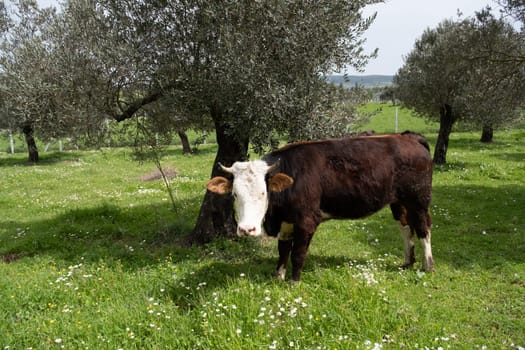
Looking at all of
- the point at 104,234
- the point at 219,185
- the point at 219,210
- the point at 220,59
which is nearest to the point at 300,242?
the point at 219,185

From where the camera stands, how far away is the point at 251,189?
6.40 m

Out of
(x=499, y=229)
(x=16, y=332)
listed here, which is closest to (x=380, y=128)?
(x=499, y=229)

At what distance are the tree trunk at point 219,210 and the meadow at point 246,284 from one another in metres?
0.50

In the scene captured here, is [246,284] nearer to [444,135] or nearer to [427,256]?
[427,256]

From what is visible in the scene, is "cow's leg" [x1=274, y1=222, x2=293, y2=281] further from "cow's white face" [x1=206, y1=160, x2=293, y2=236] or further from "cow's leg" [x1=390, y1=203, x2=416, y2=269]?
"cow's leg" [x1=390, y1=203, x2=416, y2=269]

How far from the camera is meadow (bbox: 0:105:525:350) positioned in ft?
18.0

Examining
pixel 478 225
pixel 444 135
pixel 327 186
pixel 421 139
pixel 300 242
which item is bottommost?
pixel 478 225

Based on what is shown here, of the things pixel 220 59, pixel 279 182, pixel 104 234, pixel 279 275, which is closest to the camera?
pixel 279 182

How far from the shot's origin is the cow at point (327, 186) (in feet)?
21.7

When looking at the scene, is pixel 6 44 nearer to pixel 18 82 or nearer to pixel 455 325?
pixel 18 82

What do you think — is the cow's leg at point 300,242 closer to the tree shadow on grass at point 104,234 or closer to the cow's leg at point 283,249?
the cow's leg at point 283,249

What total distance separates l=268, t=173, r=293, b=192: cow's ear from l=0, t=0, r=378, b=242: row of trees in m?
1.43

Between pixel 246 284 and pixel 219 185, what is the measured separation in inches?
66.4

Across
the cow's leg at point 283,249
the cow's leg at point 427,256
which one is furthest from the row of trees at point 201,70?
the cow's leg at point 427,256
